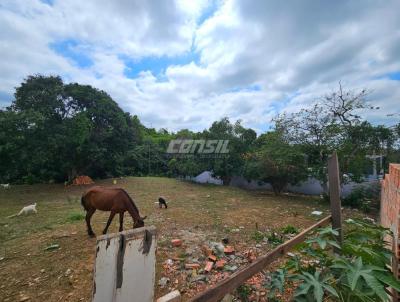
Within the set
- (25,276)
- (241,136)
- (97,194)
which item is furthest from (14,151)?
(241,136)

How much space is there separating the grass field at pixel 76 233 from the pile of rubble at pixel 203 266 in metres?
0.09

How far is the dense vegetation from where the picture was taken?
9195mm

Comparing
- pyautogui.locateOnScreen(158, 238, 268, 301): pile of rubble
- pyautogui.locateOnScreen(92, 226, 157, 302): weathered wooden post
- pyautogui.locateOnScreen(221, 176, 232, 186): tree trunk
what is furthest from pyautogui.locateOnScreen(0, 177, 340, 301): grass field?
pyautogui.locateOnScreen(221, 176, 232, 186): tree trunk

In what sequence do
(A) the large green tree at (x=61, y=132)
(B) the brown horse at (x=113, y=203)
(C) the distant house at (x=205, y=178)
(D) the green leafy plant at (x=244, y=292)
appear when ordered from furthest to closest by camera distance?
(C) the distant house at (x=205, y=178) → (A) the large green tree at (x=61, y=132) → (B) the brown horse at (x=113, y=203) → (D) the green leafy plant at (x=244, y=292)

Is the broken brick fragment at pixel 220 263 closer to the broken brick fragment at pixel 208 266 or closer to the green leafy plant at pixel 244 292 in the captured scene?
the broken brick fragment at pixel 208 266

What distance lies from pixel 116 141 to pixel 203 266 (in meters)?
12.4

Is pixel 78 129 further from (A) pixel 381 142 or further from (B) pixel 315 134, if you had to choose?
(A) pixel 381 142

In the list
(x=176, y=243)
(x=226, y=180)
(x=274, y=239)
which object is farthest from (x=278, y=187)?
(x=176, y=243)

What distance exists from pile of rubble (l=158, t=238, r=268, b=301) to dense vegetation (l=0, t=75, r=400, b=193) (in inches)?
263

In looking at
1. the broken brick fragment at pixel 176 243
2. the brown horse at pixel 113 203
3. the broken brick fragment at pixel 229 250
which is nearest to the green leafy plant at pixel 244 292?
the broken brick fragment at pixel 229 250

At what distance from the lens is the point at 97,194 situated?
15.2ft

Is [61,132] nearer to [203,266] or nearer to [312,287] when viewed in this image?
[203,266]

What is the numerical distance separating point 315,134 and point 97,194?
27.9 feet

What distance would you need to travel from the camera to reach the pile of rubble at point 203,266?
116 inches
